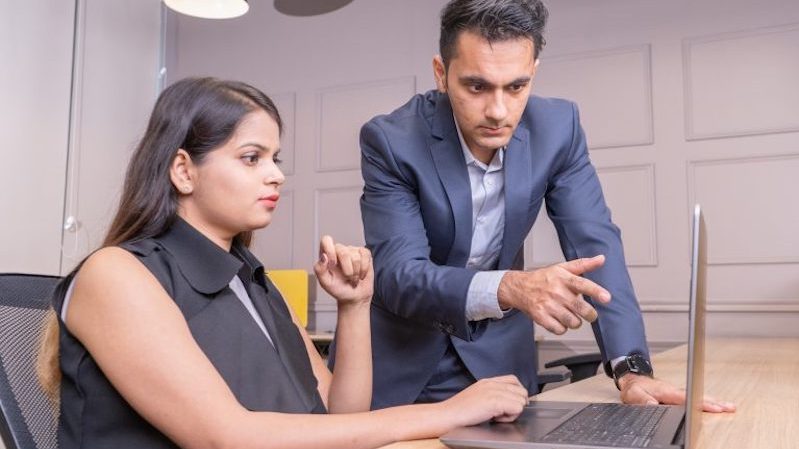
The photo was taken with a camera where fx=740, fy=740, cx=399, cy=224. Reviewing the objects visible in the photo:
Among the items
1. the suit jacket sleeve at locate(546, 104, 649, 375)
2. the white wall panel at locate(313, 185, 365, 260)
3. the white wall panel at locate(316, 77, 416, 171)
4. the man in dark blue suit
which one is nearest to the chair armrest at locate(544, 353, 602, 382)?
the man in dark blue suit

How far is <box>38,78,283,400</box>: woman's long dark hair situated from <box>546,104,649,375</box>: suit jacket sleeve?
0.70m

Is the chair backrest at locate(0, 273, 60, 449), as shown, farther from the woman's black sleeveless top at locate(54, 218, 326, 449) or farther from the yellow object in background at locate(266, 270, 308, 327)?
the yellow object in background at locate(266, 270, 308, 327)

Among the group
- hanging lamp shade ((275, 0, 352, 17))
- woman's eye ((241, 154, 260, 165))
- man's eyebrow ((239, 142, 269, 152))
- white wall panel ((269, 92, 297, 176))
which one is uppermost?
hanging lamp shade ((275, 0, 352, 17))

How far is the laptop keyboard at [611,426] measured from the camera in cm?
73

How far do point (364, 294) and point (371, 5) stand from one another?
3.54 metres

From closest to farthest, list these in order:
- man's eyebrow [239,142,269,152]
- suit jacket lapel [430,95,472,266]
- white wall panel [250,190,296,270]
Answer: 1. man's eyebrow [239,142,269,152]
2. suit jacket lapel [430,95,472,266]
3. white wall panel [250,190,296,270]

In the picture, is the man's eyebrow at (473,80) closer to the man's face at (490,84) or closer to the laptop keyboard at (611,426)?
the man's face at (490,84)

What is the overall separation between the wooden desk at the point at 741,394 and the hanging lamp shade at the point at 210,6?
216cm

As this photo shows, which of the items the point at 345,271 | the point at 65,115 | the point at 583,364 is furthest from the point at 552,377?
the point at 65,115

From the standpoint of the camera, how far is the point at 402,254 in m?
1.35

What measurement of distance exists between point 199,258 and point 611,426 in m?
0.58

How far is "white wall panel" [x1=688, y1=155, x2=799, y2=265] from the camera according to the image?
11.3ft

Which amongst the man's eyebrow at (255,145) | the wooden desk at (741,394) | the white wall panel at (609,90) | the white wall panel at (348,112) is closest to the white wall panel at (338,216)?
the white wall panel at (348,112)

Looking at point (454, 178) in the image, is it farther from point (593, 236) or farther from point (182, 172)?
point (182, 172)
